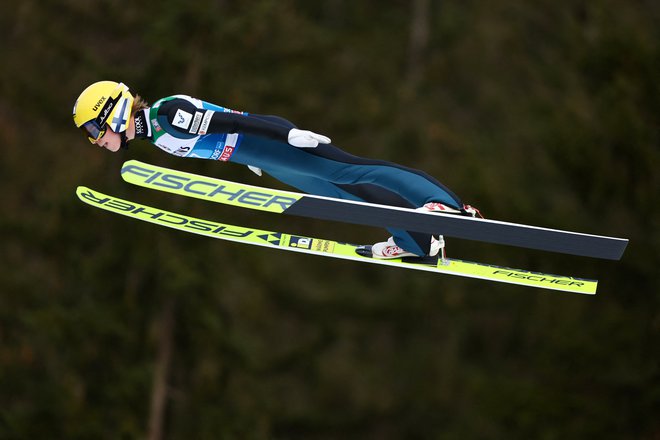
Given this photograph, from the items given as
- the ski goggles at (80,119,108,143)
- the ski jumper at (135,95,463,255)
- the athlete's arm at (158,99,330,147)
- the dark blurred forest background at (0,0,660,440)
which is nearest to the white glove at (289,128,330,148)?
the athlete's arm at (158,99,330,147)

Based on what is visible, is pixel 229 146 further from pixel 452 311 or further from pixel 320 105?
pixel 452 311

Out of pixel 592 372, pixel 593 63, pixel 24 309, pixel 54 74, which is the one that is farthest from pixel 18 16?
pixel 592 372

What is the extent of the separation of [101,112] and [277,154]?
3.66 feet

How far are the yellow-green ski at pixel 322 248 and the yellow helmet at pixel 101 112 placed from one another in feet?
2.79

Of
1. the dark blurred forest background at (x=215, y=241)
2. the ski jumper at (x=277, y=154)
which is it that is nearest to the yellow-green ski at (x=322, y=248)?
the ski jumper at (x=277, y=154)

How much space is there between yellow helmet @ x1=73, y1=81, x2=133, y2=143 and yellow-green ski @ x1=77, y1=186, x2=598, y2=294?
0.85 meters

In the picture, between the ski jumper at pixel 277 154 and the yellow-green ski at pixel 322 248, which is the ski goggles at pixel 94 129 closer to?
the ski jumper at pixel 277 154

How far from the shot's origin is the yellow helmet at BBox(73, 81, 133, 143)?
7.04 meters

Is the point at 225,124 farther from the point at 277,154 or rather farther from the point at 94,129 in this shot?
the point at 94,129

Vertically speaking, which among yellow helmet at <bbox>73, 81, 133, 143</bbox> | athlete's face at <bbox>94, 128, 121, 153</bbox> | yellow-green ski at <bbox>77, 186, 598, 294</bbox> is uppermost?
yellow helmet at <bbox>73, 81, 133, 143</bbox>

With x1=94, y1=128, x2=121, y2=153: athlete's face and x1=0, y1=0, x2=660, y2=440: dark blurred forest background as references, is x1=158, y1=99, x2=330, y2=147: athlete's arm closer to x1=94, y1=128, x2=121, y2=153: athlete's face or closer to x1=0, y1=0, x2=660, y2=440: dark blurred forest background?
x1=94, y1=128, x2=121, y2=153: athlete's face

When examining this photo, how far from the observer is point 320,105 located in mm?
16547

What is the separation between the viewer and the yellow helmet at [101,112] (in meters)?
7.04

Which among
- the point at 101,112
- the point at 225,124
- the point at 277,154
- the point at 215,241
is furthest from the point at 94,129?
the point at 215,241
